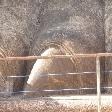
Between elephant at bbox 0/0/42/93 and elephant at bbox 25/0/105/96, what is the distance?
0.14m

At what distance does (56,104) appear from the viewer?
645 centimetres

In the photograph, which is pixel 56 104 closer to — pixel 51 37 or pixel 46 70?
pixel 46 70

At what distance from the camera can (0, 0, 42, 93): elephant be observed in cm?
779

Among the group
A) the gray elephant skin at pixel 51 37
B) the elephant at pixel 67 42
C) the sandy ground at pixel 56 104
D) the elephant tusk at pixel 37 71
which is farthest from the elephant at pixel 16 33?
the sandy ground at pixel 56 104

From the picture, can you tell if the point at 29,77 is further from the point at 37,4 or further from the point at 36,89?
the point at 37,4

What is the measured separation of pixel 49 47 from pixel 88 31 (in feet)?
2.61

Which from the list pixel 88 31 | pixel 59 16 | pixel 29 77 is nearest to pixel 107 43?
pixel 88 31

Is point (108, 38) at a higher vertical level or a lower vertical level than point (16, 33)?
lower

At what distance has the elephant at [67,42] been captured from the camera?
7.26m

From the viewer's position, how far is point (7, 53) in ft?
→ 26.4

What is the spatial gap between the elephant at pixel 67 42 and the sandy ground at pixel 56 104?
49 cm

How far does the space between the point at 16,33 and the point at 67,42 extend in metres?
1.07

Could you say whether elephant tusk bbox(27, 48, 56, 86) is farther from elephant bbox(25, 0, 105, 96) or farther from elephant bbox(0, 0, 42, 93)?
elephant bbox(0, 0, 42, 93)

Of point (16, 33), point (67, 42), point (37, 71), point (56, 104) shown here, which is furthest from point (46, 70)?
point (16, 33)
